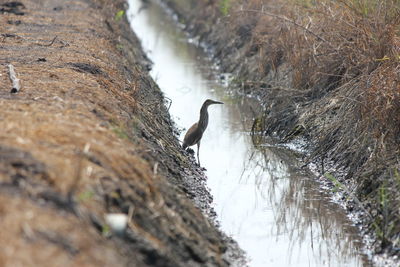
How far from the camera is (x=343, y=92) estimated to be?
10.8 m

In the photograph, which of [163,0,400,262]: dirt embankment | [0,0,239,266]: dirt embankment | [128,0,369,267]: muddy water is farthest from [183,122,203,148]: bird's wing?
[163,0,400,262]: dirt embankment

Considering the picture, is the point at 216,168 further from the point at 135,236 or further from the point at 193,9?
the point at 193,9

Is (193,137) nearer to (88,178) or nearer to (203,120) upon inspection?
(203,120)

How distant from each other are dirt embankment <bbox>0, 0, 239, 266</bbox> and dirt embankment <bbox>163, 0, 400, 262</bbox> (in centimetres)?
180

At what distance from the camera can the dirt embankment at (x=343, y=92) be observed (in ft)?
26.3

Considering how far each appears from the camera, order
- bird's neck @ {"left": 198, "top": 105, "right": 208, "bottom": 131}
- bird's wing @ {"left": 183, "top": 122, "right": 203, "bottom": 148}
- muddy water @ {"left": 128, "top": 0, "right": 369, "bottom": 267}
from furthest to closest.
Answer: bird's neck @ {"left": 198, "top": 105, "right": 208, "bottom": 131} < bird's wing @ {"left": 183, "top": 122, "right": 203, "bottom": 148} < muddy water @ {"left": 128, "top": 0, "right": 369, "bottom": 267}

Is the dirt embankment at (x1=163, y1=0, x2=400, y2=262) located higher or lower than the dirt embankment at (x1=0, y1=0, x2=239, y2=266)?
higher

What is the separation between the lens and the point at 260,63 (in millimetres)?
14516

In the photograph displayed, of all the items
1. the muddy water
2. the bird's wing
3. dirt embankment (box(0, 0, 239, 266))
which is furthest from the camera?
the bird's wing

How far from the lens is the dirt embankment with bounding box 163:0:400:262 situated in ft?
26.3

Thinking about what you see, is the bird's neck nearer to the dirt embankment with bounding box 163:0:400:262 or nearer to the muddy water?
the muddy water

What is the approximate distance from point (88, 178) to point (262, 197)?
4234 mm

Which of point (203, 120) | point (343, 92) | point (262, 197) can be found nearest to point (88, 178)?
point (262, 197)

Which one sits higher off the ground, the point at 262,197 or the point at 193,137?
the point at 193,137
